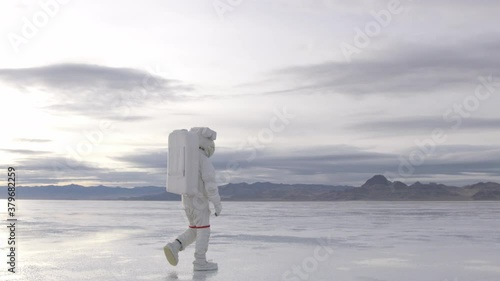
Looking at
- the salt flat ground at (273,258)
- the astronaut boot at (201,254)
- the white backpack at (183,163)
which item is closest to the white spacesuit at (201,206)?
the astronaut boot at (201,254)

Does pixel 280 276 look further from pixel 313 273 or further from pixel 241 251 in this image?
pixel 241 251

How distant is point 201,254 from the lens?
8.82 m

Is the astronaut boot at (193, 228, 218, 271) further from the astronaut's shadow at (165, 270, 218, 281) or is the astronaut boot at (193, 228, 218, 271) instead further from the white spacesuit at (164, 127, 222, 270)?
the astronaut's shadow at (165, 270, 218, 281)

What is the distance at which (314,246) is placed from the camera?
1219cm

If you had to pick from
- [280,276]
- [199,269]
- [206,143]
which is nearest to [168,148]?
[206,143]

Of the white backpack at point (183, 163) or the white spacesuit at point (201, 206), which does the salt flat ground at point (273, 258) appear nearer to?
the white spacesuit at point (201, 206)

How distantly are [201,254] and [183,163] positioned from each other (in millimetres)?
1466

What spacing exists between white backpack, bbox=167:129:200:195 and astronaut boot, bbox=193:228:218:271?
2.24 ft

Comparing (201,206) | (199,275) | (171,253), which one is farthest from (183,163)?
(199,275)

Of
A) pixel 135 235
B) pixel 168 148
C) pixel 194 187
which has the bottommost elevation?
pixel 135 235

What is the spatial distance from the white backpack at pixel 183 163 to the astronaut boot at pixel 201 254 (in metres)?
0.68

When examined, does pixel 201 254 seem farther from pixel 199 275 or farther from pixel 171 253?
pixel 199 275

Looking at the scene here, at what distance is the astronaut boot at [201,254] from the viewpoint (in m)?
8.70

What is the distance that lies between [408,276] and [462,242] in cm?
568
